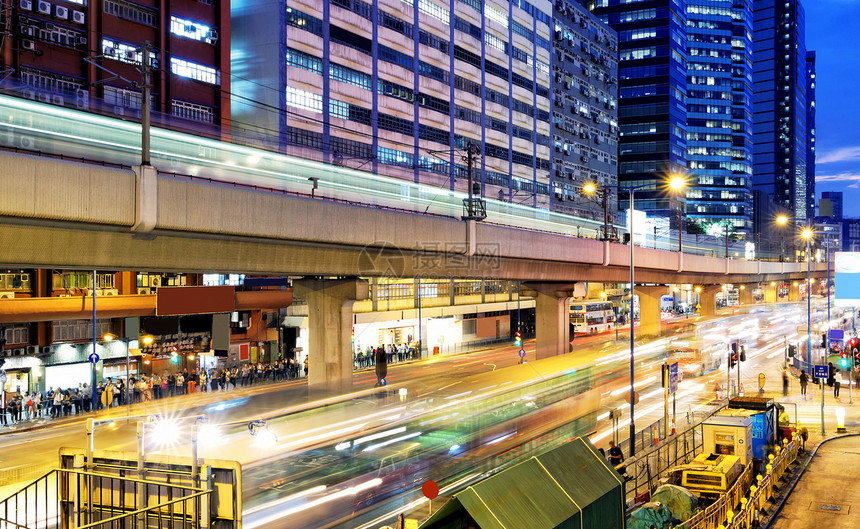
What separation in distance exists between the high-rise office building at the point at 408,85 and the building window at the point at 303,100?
86 mm

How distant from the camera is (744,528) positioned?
18062mm

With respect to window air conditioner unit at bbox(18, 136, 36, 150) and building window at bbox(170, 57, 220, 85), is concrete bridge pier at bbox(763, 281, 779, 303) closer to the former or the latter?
building window at bbox(170, 57, 220, 85)

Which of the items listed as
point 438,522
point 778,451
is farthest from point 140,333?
point 438,522

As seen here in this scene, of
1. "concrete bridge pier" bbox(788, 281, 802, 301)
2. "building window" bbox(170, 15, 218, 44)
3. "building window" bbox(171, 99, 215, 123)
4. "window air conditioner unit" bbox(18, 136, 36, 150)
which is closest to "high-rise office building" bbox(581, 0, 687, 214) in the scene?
"concrete bridge pier" bbox(788, 281, 802, 301)

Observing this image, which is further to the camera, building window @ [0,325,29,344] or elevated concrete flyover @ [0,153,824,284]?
building window @ [0,325,29,344]

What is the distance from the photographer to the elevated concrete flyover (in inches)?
741

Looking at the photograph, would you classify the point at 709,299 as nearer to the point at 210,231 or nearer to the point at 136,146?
the point at 210,231

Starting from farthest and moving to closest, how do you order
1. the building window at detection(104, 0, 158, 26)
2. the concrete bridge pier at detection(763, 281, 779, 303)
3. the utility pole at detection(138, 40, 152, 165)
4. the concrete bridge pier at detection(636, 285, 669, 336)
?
the concrete bridge pier at detection(763, 281, 779, 303), the concrete bridge pier at detection(636, 285, 669, 336), the building window at detection(104, 0, 158, 26), the utility pole at detection(138, 40, 152, 165)

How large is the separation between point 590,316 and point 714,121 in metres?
118

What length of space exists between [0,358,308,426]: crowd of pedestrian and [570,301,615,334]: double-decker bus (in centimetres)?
3731

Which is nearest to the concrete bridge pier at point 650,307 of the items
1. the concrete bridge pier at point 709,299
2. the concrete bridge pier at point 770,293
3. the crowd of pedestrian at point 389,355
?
the concrete bridge pier at point 709,299

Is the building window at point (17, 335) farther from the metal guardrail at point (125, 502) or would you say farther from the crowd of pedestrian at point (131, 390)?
the metal guardrail at point (125, 502)

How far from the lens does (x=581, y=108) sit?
348 ft

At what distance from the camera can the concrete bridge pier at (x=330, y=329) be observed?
34.9 metres
